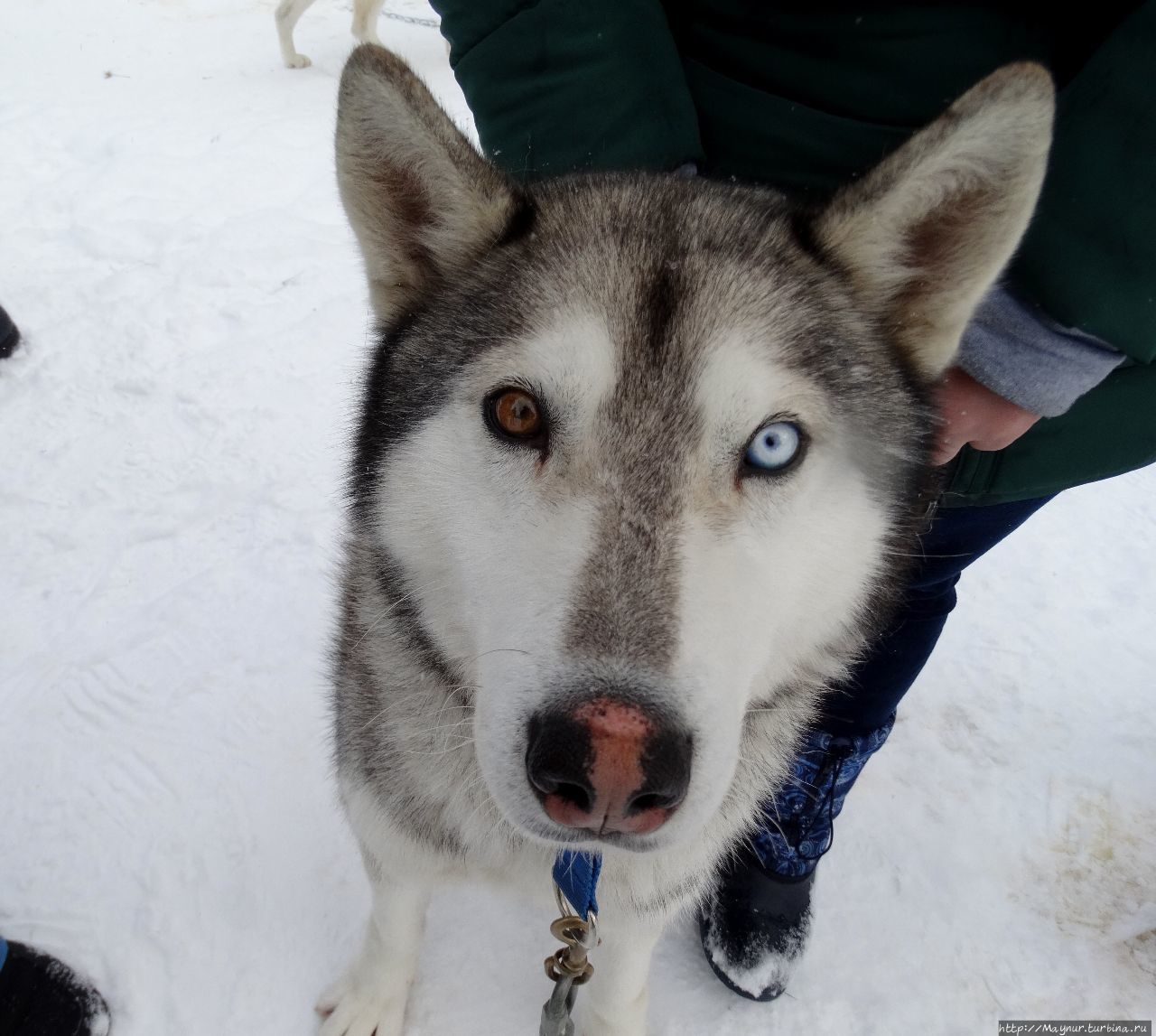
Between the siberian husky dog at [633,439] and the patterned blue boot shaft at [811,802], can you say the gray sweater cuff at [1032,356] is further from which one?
the patterned blue boot shaft at [811,802]

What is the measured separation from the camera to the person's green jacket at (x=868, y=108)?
126 centimetres

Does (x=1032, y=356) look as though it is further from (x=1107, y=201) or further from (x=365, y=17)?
(x=365, y=17)

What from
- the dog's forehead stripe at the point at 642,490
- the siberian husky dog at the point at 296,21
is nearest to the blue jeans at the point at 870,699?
the dog's forehead stripe at the point at 642,490

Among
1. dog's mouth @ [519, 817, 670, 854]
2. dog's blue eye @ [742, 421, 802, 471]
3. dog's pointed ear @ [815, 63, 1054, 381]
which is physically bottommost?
dog's mouth @ [519, 817, 670, 854]

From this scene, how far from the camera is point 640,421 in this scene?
3.99 ft

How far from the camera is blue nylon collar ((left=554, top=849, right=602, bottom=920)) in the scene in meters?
1.55

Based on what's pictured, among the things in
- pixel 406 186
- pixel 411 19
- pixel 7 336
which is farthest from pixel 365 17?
pixel 406 186

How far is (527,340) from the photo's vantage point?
127 cm

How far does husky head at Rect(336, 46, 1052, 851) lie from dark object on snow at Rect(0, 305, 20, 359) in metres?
3.22

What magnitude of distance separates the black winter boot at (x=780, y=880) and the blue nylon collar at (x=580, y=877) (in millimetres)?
804

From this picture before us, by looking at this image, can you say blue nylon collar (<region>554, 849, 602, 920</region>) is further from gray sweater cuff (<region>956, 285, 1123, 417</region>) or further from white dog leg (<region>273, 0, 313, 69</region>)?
white dog leg (<region>273, 0, 313, 69</region>)

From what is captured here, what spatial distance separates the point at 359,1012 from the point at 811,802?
1.38 m

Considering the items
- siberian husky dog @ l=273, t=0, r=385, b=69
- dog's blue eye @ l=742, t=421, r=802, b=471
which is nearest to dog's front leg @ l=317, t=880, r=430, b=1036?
dog's blue eye @ l=742, t=421, r=802, b=471

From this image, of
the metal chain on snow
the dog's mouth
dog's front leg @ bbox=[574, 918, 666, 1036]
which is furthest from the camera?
the metal chain on snow
